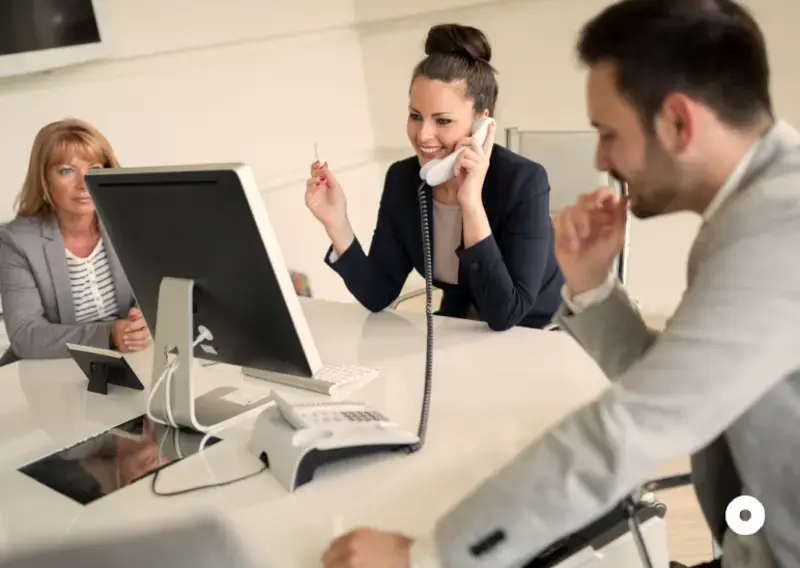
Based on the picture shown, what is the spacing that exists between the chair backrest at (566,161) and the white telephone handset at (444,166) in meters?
0.50

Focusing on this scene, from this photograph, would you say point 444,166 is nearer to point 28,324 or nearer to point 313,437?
point 313,437

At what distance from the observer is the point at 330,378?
5.01ft

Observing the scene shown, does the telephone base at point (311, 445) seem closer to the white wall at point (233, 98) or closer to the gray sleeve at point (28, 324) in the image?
the gray sleeve at point (28, 324)

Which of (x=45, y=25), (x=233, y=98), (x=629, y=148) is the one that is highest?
(x=45, y=25)

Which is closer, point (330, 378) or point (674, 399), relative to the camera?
point (674, 399)

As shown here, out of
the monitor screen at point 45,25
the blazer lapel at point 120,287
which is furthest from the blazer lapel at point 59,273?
the monitor screen at point 45,25

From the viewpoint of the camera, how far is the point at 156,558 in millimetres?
1179

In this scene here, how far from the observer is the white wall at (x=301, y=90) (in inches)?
117

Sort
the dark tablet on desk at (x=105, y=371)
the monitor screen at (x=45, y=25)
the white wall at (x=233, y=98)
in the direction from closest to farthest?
1. the dark tablet on desk at (x=105, y=371)
2. the monitor screen at (x=45, y=25)
3. the white wall at (x=233, y=98)

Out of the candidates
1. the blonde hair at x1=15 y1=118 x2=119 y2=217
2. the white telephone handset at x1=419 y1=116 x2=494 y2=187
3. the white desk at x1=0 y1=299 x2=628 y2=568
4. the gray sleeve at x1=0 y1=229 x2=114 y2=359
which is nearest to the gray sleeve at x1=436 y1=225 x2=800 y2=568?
the white desk at x1=0 y1=299 x2=628 y2=568

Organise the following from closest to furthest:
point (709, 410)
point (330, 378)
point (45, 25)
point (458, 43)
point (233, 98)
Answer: point (709, 410), point (330, 378), point (458, 43), point (45, 25), point (233, 98)

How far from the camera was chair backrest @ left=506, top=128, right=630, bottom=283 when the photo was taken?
2.24 meters

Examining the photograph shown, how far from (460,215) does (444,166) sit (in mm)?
225

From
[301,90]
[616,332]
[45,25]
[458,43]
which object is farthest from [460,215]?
[301,90]
